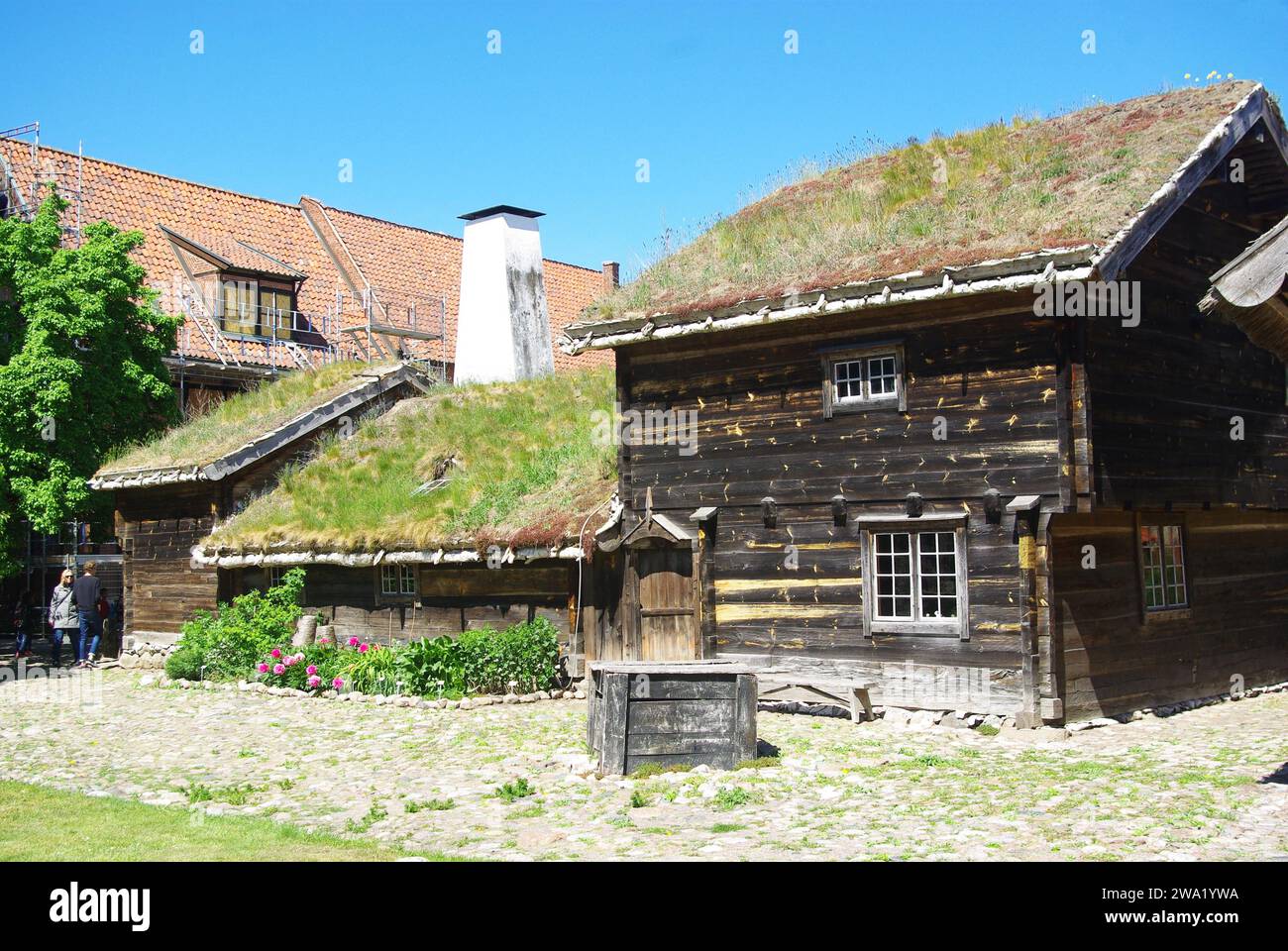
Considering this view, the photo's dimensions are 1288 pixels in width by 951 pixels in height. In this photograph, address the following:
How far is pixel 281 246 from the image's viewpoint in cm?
3484

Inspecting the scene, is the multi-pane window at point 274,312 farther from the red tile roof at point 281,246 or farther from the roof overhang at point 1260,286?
the roof overhang at point 1260,286

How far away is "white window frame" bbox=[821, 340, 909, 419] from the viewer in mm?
15758

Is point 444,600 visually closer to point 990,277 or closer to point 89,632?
point 89,632

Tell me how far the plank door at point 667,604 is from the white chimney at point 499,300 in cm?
1148

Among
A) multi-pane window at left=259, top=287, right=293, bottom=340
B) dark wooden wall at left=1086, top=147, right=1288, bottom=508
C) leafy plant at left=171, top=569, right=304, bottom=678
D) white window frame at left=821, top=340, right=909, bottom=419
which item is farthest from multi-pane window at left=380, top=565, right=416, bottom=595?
multi-pane window at left=259, top=287, right=293, bottom=340

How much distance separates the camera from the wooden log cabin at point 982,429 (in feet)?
48.2

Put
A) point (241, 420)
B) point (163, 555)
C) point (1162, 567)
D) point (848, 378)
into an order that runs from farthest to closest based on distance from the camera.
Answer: point (241, 420) < point (163, 555) < point (1162, 567) < point (848, 378)

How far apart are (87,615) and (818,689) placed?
15259mm

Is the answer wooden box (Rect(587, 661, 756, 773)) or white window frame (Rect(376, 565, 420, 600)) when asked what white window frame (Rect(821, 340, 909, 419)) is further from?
white window frame (Rect(376, 565, 420, 600))

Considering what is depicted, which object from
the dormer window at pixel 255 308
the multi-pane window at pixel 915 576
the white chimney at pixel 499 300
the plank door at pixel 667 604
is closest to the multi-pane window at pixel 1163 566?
the multi-pane window at pixel 915 576

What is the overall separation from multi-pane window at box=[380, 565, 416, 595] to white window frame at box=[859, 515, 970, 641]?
28.9 feet

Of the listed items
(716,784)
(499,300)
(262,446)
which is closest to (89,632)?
(262,446)

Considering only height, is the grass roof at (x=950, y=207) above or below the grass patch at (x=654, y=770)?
above
